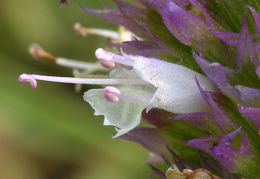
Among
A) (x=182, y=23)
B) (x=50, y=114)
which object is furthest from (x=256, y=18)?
(x=50, y=114)

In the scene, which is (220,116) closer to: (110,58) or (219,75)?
(219,75)

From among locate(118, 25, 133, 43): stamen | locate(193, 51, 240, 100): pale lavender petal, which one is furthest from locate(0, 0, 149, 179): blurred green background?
locate(193, 51, 240, 100): pale lavender petal

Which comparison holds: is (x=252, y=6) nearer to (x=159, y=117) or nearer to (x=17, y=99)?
(x=159, y=117)

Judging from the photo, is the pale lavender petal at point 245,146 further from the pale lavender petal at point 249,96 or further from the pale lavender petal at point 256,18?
the pale lavender petal at point 256,18

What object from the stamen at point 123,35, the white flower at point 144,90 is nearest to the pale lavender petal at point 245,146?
the white flower at point 144,90

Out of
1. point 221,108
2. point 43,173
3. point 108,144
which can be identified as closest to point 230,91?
point 221,108

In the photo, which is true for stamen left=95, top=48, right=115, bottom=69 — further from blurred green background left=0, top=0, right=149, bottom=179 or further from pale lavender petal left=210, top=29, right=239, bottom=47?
blurred green background left=0, top=0, right=149, bottom=179

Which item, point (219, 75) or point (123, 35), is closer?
point (219, 75)
